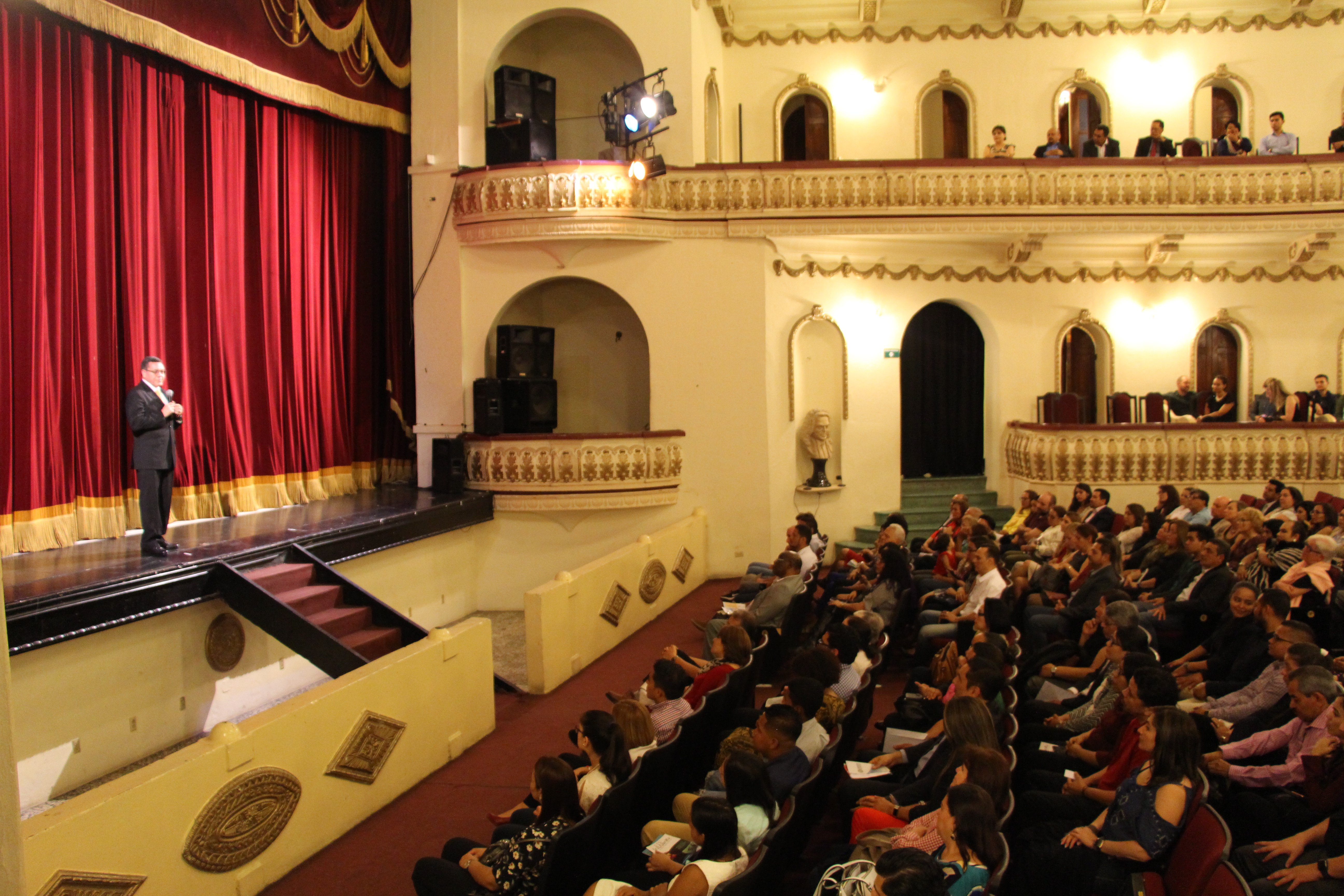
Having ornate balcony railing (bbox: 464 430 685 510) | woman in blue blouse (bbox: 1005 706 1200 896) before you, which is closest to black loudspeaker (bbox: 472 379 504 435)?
ornate balcony railing (bbox: 464 430 685 510)

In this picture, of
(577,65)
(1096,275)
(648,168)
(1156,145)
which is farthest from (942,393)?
(577,65)

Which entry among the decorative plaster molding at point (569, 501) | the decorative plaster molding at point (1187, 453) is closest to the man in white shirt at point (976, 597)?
the decorative plaster molding at point (569, 501)

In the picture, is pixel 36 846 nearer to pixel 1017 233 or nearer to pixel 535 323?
pixel 535 323

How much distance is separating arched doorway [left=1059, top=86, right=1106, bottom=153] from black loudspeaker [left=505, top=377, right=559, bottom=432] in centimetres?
799

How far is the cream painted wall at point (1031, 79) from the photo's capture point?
42.3 ft

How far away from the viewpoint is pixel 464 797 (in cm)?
557

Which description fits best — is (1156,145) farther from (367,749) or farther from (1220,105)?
(367,749)

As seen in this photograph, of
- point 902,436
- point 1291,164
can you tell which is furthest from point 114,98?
point 1291,164

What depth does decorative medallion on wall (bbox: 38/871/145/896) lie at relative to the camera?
11.8 ft

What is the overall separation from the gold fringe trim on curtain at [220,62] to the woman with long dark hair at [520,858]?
22.2 ft

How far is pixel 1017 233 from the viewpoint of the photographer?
11352 mm

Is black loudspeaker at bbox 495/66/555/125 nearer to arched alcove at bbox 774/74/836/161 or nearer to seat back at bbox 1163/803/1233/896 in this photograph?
arched alcove at bbox 774/74/836/161

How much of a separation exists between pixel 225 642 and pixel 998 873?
19.6ft

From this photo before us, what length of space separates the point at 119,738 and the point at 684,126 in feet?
27.2
